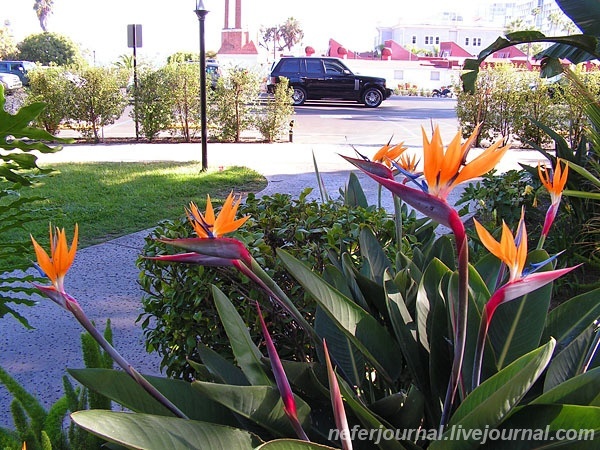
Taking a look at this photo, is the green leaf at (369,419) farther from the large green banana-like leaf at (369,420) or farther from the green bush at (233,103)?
the green bush at (233,103)

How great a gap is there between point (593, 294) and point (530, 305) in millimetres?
240

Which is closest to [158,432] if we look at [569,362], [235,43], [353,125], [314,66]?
[569,362]

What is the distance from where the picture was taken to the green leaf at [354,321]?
1576 millimetres

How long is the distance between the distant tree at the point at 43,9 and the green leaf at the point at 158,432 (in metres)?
100

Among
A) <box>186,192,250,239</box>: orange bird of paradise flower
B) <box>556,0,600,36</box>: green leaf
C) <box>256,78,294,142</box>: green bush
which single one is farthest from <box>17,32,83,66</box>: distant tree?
<box>186,192,250,239</box>: orange bird of paradise flower

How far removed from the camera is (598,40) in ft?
16.8

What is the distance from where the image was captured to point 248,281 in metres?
2.45

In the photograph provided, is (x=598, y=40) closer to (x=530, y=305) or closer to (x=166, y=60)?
(x=530, y=305)

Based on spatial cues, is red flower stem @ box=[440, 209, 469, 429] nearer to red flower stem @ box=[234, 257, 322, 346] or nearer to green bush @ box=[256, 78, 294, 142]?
red flower stem @ box=[234, 257, 322, 346]

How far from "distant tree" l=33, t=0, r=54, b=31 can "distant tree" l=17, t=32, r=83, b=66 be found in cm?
3338

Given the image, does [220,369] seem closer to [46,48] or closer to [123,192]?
[123,192]

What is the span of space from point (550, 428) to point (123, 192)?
730cm

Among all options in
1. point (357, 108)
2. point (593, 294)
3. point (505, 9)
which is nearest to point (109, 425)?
point (593, 294)

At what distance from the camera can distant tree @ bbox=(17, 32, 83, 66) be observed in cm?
5812
